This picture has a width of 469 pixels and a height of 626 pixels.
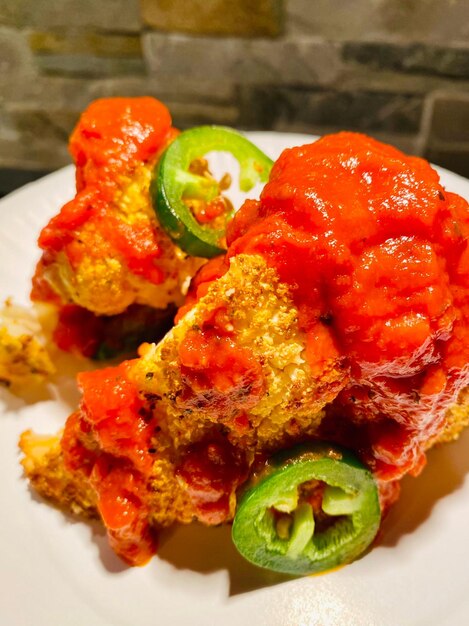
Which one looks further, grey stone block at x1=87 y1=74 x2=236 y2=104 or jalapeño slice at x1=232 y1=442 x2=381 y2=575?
grey stone block at x1=87 y1=74 x2=236 y2=104

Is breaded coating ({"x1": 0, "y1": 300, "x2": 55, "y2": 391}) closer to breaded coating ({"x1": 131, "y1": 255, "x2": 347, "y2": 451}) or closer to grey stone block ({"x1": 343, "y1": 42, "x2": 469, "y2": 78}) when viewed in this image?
breaded coating ({"x1": 131, "y1": 255, "x2": 347, "y2": 451})

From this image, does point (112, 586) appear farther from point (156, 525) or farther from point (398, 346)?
point (398, 346)

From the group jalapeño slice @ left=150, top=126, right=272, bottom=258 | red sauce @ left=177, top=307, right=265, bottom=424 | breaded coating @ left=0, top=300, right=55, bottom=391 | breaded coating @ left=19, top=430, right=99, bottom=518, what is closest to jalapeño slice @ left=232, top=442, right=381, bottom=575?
red sauce @ left=177, top=307, right=265, bottom=424

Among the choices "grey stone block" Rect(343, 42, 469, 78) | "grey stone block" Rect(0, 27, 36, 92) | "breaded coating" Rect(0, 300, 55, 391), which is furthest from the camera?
"grey stone block" Rect(0, 27, 36, 92)

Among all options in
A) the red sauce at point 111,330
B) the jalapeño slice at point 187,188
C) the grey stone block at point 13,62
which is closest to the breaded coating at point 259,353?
the jalapeño slice at point 187,188

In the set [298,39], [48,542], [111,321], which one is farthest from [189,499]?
[298,39]

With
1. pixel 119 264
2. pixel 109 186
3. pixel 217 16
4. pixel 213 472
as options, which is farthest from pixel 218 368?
pixel 217 16
